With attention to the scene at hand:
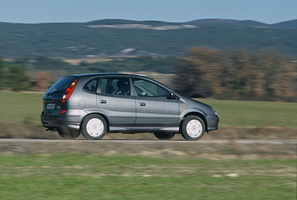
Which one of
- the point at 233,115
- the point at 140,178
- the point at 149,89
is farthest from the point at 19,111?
the point at 140,178

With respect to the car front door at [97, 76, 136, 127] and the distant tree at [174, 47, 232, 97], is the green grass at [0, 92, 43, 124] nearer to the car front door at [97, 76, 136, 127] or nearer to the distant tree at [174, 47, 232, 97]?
the car front door at [97, 76, 136, 127]

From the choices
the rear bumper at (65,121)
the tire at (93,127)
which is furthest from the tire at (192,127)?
the rear bumper at (65,121)

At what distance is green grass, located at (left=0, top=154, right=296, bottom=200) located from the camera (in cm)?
681

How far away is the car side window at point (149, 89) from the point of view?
1276cm

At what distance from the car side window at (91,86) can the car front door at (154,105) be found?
0.93 meters

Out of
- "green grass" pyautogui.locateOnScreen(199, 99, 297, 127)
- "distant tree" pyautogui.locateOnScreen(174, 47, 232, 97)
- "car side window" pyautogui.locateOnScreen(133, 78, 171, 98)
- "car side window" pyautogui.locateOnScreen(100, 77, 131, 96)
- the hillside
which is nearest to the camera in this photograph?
"car side window" pyautogui.locateOnScreen(100, 77, 131, 96)

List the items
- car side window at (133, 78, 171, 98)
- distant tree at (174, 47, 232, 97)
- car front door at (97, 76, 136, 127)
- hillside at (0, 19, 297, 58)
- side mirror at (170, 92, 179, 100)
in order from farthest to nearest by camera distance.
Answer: hillside at (0, 19, 297, 58) → distant tree at (174, 47, 232, 97) → side mirror at (170, 92, 179, 100) → car side window at (133, 78, 171, 98) → car front door at (97, 76, 136, 127)

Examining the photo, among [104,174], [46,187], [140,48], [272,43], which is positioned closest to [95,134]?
[104,174]

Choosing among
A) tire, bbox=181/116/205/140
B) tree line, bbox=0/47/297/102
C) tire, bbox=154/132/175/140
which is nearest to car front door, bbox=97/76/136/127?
tire, bbox=181/116/205/140

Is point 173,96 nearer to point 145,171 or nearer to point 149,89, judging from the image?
point 149,89

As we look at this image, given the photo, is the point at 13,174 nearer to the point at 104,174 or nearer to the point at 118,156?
the point at 104,174

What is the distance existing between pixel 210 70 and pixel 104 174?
44.5 metres

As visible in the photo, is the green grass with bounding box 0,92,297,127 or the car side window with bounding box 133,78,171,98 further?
the green grass with bounding box 0,92,297,127

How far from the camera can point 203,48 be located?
5231 centimetres
